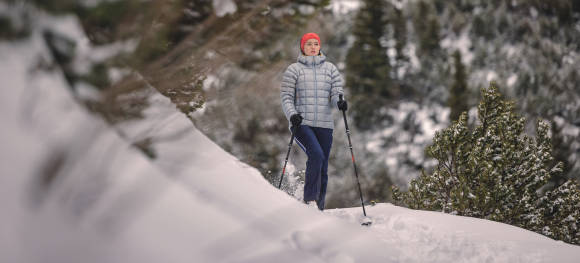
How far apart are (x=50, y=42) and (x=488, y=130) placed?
652 centimetres

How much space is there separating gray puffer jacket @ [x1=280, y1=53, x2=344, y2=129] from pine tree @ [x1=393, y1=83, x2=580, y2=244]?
3613 millimetres

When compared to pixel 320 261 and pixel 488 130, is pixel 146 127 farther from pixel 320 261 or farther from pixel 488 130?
pixel 488 130

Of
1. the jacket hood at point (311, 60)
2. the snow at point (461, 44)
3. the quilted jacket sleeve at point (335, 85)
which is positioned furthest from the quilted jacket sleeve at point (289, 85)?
the snow at point (461, 44)

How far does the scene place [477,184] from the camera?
6.18 m

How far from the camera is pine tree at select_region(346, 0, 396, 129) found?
30953 millimetres

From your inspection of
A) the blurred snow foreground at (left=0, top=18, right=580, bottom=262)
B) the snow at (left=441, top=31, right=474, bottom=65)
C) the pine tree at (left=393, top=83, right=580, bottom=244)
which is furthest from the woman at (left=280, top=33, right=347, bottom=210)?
the snow at (left=441, top=31, right=474, bottom=65)

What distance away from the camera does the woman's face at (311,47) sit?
131 inches

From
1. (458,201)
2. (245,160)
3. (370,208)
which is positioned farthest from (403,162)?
(245,160)

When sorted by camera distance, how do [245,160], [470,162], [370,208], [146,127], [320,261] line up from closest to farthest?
[146,127] < [320,261] < [245,160] < [370,208] < [470,162]

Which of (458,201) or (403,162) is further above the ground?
(458,201)

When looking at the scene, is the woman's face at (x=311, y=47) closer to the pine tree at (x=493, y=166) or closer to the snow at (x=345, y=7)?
the pine tree at (x=493, y=166)

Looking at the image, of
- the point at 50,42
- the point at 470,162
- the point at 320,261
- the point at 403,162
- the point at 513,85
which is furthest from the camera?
the point at 513,85

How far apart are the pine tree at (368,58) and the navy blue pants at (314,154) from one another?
28.5 m

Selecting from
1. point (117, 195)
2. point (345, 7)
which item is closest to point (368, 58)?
point (345, 7)
